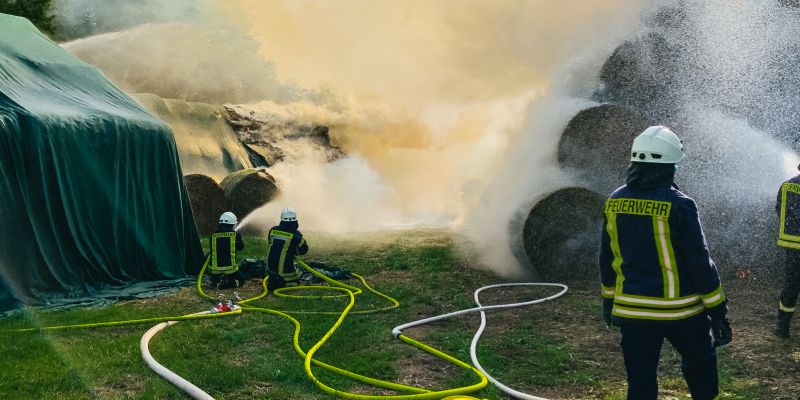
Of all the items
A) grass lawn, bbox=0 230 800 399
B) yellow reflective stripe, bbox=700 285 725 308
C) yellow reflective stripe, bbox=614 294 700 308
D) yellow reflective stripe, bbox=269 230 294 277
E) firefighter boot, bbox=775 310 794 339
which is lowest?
grass lawn, bbox=0 230 800 399

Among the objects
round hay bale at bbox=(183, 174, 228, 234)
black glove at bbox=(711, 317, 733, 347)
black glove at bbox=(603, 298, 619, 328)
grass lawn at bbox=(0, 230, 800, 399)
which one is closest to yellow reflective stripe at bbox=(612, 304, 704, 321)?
black glove at bbox=(711, 317, 733, 347)

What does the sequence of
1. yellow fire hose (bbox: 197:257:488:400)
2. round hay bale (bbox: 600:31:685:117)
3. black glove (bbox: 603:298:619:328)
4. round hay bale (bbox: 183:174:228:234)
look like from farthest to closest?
round hay bale (bbox: 183:174:228:234), round hay bale (bbox: 600:31:685:117), yellow fire hose (bbox: 197:257:488:400), black glove (bbox: 603:298:619:328)

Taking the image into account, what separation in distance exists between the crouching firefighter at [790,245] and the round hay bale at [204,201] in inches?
543

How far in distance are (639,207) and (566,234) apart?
6065mm

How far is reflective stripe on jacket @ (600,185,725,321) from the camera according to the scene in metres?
3.99

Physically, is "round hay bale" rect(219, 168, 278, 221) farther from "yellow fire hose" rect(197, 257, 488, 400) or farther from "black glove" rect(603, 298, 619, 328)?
"black glove" rect(603, 298, 619, 328)

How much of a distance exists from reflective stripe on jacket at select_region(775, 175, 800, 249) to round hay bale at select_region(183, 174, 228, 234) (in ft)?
45.2

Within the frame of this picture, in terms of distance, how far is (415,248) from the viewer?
571 inches

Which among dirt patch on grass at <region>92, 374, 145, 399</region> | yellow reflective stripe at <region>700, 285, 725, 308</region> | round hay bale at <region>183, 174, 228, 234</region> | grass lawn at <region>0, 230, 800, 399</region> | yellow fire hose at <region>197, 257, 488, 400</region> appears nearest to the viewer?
yellow reflective stripe at <region>700, 285, 725, 308</region>

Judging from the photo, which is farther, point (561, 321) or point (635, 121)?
point (635, 121)

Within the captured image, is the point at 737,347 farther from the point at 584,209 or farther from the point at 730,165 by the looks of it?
the point at 730,165

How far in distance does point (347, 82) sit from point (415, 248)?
18.4 m

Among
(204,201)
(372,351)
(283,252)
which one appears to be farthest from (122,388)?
(204,201)

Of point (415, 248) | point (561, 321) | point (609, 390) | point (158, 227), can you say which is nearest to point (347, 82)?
point (415, 248)
